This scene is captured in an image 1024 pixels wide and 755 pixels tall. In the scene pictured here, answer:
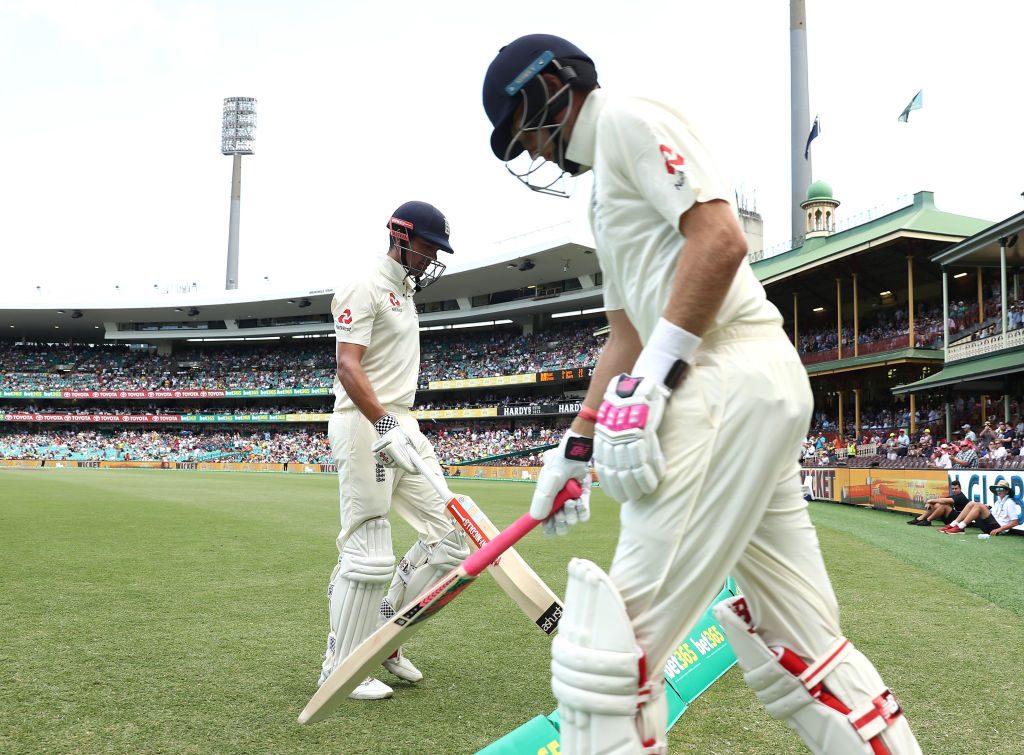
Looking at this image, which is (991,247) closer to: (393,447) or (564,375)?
(393,447)

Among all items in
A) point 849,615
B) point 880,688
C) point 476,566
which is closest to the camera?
point 880,688

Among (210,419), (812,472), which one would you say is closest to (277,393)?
(210,419)

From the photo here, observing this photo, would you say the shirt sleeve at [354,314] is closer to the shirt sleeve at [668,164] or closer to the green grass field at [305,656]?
the green grass field at [305,656]

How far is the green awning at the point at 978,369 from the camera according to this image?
19919mm

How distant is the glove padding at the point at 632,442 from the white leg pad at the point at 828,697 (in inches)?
27.6

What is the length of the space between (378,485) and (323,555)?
16.5 ft

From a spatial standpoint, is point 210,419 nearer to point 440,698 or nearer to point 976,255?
point 976,255

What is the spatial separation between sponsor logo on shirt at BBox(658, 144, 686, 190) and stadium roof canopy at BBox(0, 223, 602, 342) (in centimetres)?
3980

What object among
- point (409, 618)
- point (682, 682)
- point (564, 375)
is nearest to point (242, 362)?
point (564, 375)

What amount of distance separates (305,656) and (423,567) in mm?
941

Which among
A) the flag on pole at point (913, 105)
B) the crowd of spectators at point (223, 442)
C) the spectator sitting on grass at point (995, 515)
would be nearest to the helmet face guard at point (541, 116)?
the spectator sitting on grass at point (995, 515)

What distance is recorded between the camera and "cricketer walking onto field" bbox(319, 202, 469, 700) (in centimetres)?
375

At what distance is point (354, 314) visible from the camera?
391 centimetres

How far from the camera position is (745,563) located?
2109 mm
